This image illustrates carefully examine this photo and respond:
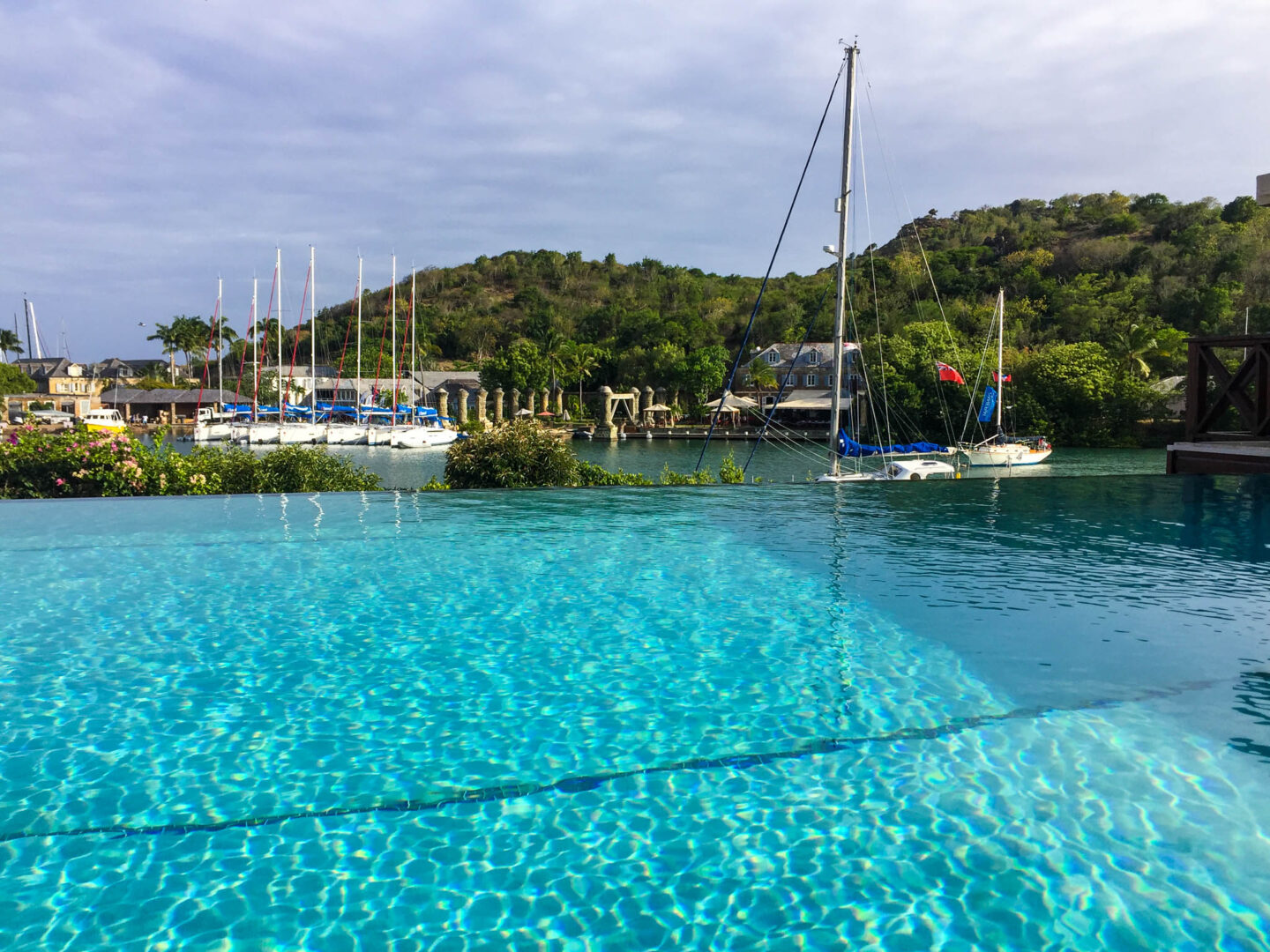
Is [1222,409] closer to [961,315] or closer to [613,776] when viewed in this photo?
[613,776]

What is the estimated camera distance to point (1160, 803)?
3.96 metres

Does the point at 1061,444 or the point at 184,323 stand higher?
the point at 184,323

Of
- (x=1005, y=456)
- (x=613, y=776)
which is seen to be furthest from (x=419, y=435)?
(x=613, y=776)

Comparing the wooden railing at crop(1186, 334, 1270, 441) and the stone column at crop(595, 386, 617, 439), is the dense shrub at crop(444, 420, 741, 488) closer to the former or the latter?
the wooden railing at crop(1186, 334, 1270, 441)

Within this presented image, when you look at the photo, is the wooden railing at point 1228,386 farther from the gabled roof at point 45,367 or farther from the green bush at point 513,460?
the gabled roof at point 45,367

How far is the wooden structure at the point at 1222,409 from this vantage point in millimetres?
13641

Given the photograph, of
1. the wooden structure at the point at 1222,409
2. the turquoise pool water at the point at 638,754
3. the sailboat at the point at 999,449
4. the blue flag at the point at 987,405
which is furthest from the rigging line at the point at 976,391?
the turquoise pool water at the point at 638,754

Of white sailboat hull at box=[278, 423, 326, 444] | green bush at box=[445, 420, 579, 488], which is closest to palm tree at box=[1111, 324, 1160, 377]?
green bush at box=[445, 420, 579, 488]

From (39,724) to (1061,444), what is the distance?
54625 mm

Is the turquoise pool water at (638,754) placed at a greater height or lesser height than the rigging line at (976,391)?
lesser

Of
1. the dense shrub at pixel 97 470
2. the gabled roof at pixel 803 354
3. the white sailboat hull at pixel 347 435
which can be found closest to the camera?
the dense shrub at pixel 97 470

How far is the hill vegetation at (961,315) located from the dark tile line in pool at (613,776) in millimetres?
27479

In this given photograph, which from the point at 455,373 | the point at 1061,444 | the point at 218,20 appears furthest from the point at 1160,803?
the point at 455,373

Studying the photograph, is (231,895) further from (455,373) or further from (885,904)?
(455,373)
